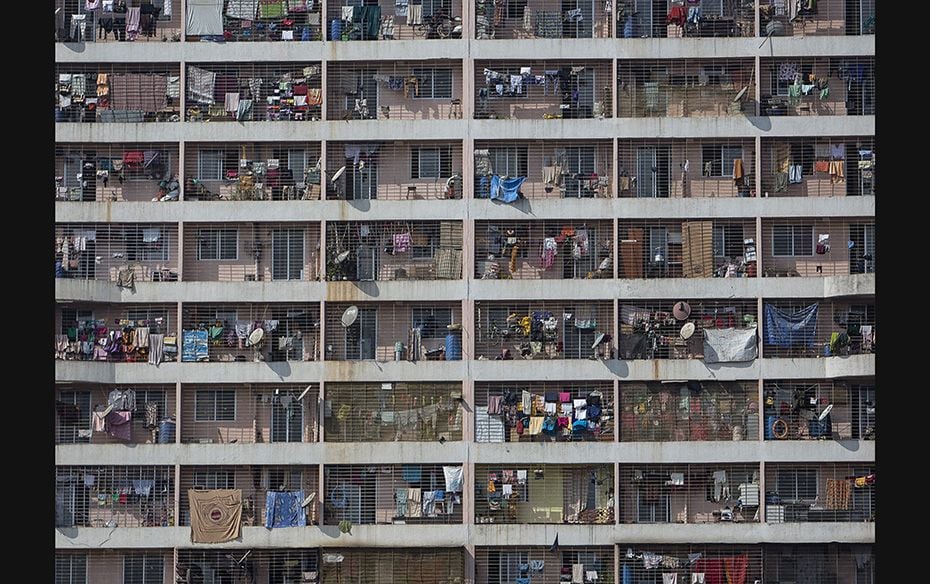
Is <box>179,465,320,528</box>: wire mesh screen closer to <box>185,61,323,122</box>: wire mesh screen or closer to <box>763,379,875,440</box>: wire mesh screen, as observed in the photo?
<box>185,61,323,122</box>: wire mesh screen

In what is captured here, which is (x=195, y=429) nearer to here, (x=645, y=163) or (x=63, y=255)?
(x=63, y=255)

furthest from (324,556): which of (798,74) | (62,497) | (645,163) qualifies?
(798,74)

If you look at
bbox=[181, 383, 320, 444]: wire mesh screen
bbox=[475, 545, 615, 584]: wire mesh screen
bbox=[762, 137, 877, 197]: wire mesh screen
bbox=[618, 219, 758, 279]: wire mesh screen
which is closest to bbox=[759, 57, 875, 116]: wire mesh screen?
bbox=[762, 137, 877, 197]: wire mesh screen

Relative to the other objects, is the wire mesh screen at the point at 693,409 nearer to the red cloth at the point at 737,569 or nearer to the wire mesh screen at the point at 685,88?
the red cloth at the point at 737,569

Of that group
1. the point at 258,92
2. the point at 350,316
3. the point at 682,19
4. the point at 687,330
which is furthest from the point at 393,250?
the point at 682,19

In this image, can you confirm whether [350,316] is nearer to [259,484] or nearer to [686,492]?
[259,484]

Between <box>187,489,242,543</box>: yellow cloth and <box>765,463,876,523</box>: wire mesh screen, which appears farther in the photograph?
<box>765,463,876,523</box>: wire mesh screen
